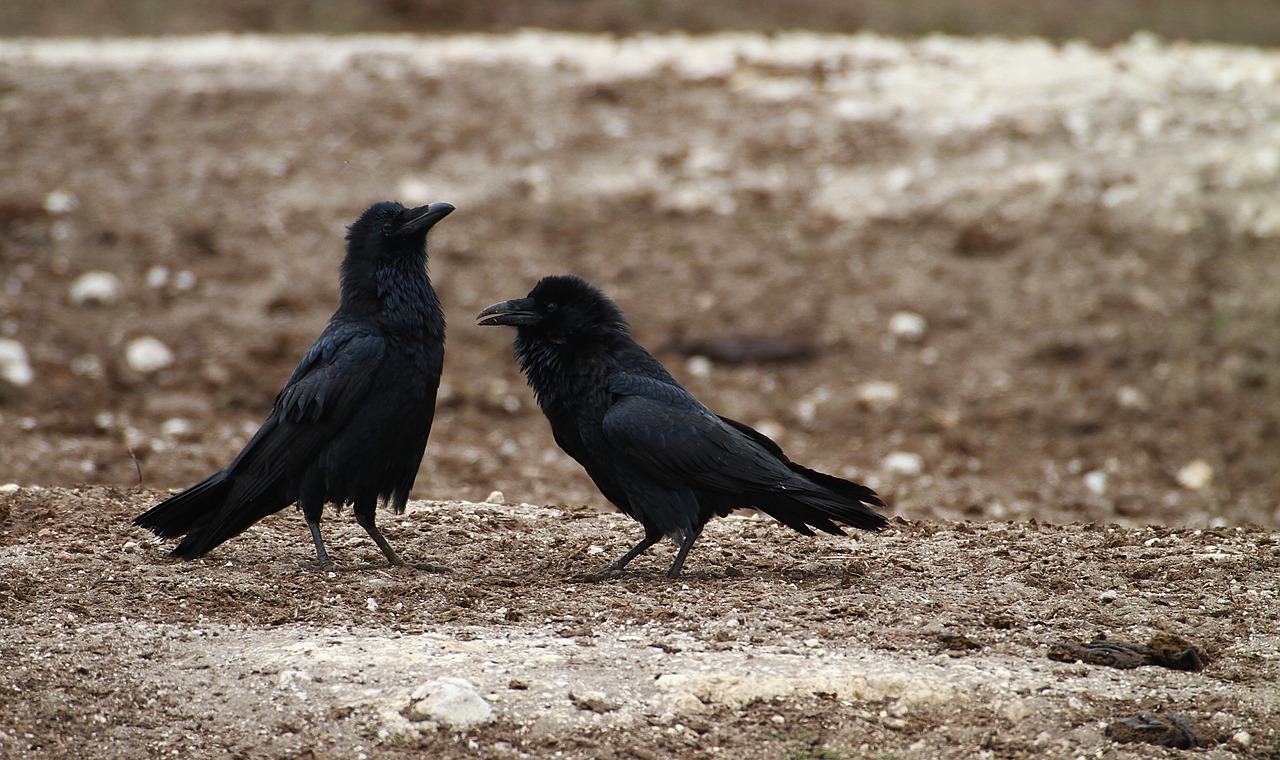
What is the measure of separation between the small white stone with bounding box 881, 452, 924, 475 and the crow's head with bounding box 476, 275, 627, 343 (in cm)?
369

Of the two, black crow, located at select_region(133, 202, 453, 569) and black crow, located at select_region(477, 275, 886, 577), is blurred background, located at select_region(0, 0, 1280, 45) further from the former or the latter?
black crow, located at select_region(133, 202, 453, 569)

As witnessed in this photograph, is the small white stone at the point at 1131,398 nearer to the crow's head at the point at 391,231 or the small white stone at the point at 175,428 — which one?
the crow's head at the point at 391,231

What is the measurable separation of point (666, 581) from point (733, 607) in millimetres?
512

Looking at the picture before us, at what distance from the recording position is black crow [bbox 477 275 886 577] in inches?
217

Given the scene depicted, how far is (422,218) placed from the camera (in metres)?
6.02

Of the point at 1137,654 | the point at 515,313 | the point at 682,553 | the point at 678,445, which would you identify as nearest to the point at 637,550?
the point at 682,553

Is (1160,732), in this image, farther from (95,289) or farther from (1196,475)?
(95,289)

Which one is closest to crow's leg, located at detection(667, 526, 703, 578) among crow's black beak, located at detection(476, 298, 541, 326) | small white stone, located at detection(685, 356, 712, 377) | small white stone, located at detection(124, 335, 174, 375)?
crow's black beak, located at detection(476, 298, 541, 326)

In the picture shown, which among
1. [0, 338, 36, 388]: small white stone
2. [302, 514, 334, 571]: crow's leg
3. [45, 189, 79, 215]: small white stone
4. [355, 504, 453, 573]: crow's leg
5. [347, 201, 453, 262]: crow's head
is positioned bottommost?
[302, 514, 334, 571]: crow's leg

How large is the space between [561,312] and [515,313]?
22 cm

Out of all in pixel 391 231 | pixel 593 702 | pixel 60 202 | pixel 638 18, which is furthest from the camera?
pixel 638 18

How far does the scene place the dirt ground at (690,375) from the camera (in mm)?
4176

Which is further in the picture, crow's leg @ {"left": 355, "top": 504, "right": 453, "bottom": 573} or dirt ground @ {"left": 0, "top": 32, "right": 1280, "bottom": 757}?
crow's leg @ {"left": 355, "top": 504, "right": 453, "bottom": 573}

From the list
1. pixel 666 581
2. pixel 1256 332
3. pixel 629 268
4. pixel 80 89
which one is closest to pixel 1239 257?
pixel 1256 332
